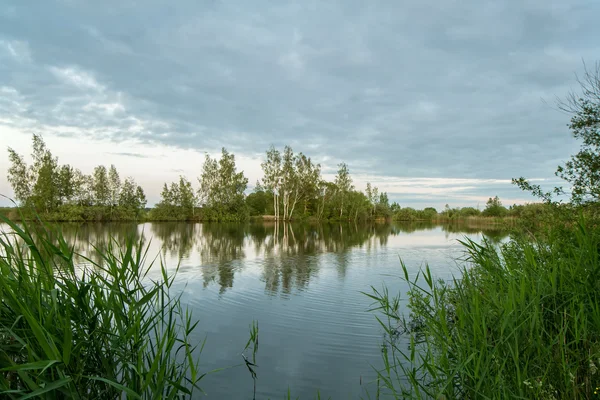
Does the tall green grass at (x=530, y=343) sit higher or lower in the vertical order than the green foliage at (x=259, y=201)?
lower

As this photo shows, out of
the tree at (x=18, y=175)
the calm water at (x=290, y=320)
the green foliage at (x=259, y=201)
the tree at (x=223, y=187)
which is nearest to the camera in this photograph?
the calm water at (x=290, y=320)

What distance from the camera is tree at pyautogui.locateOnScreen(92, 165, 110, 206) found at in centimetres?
6006

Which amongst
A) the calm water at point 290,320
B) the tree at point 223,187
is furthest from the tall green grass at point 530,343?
the tree at point 223,187

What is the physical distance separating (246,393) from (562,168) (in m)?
8.63

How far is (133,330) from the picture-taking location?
3281mm

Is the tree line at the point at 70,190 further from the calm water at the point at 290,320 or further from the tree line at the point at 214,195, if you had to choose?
the calm water at the point at 290,320

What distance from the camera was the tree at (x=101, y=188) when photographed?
2365 inches

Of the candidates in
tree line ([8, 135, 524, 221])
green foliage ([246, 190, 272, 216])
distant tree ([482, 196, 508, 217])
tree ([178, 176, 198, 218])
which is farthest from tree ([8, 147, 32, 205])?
distant tree ([482, 196, 508, 217])

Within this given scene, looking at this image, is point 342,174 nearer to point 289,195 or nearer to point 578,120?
point 289,195

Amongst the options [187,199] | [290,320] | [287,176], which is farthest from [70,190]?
[290,320]

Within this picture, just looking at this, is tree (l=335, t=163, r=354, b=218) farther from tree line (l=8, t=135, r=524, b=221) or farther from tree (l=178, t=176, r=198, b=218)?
tree (l=178, t=176, r=198, b=218)

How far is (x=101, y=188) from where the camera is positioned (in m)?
60.5

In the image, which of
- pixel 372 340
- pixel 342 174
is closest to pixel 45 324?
pixel 372 340

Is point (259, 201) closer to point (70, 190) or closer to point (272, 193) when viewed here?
point (272, 193)
